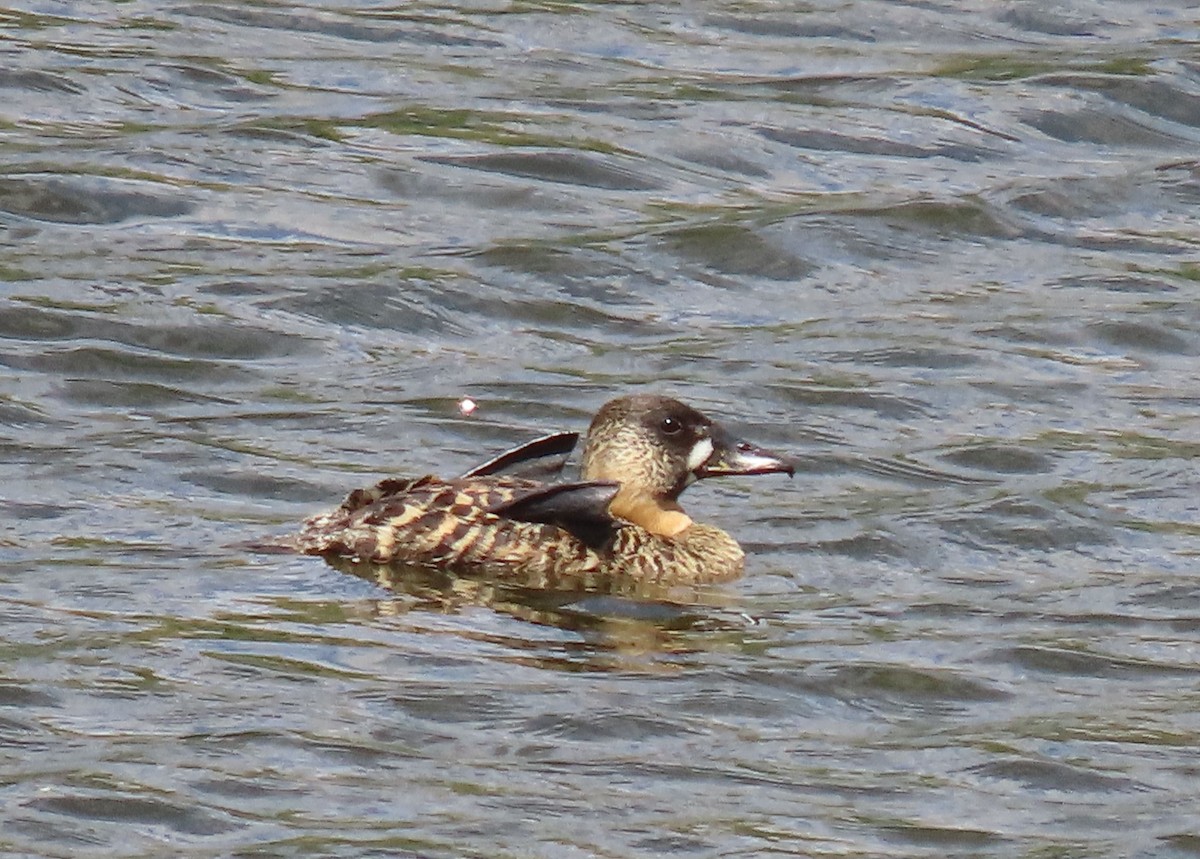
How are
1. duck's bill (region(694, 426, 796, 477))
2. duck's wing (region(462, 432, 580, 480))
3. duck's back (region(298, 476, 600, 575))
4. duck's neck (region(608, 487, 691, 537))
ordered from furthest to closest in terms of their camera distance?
duck's neck (region(608, 487, 691, 537)) → duck's bill (region(694, 426, 796, 477)) → duck's wing (region(462, 432, 580, 480)) → duck's back (region(298, 476, 600, 575))

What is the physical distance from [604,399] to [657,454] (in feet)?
6.12

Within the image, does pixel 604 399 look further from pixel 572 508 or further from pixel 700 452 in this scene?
pixel 572 508

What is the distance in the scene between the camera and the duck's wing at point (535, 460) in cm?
1159

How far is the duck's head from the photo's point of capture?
39.1ft

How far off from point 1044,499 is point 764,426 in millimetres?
1508

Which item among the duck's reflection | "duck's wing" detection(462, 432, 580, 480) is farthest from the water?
"duck's wing" detection(462, 432, 580, 480)

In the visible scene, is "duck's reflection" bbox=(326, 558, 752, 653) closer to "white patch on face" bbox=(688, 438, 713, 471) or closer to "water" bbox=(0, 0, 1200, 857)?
"water" bbox=(0, 0, 1200, 857)

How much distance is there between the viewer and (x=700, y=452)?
39.2 feet

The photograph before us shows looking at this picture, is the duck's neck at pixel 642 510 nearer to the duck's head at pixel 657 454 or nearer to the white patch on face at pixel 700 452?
the duck's head at pixel 657 454

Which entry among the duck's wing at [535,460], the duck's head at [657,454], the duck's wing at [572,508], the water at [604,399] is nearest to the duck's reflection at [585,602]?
the water at [604,399]

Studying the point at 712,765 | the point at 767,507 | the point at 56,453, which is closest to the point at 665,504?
the point at 767,507

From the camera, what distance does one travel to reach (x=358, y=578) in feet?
35.9

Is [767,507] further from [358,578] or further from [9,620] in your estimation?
[9,620]

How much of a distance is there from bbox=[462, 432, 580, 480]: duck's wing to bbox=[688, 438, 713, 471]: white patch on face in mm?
473
